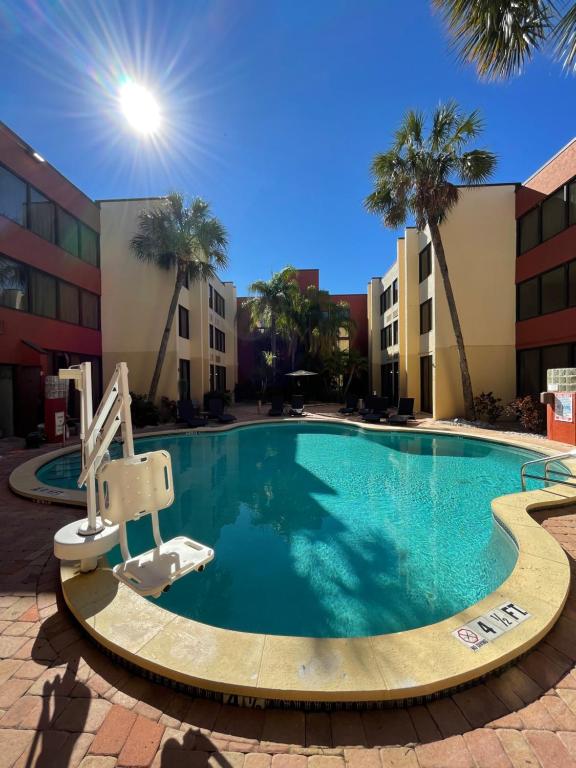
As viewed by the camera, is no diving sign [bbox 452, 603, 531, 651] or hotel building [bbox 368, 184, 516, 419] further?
hotel building [bbox 368, 184, 516, 419]

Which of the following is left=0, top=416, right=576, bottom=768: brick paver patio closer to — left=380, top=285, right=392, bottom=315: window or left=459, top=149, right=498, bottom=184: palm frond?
left=459, top=149, right=498, bottom=184: palm frond

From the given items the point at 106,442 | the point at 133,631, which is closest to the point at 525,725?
the point at 133,631

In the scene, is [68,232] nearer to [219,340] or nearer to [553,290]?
[219,340]

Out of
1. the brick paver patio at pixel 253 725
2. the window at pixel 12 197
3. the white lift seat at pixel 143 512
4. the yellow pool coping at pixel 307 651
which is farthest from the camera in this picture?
the window at pixel 12 197

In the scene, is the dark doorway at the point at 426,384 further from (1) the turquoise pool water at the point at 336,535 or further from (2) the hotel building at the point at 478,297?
(1) the turquoise pool water at the point at 336,535

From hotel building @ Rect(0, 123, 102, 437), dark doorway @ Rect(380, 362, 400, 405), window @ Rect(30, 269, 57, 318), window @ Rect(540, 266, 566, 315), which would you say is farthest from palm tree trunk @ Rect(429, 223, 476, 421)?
window @ Rect(30, 269, 57, 318)

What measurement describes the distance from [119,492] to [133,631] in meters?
0.96

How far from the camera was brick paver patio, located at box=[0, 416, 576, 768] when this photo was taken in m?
1.69

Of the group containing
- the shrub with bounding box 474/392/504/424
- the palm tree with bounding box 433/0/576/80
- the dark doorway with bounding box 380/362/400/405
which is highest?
the palm tree with bounding box 433/0/576/80

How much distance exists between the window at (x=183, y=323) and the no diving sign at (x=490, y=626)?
57.6ft

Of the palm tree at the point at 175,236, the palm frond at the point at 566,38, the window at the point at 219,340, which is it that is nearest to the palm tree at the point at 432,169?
the palm tree at the point at 175,236

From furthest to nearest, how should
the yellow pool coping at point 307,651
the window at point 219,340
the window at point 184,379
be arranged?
the window at point 219,340 → the window at point 184,379 → the yellow pool coping at point 307,651

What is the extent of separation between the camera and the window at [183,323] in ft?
60.5

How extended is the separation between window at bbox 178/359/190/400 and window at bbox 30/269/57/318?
19.9 feet
